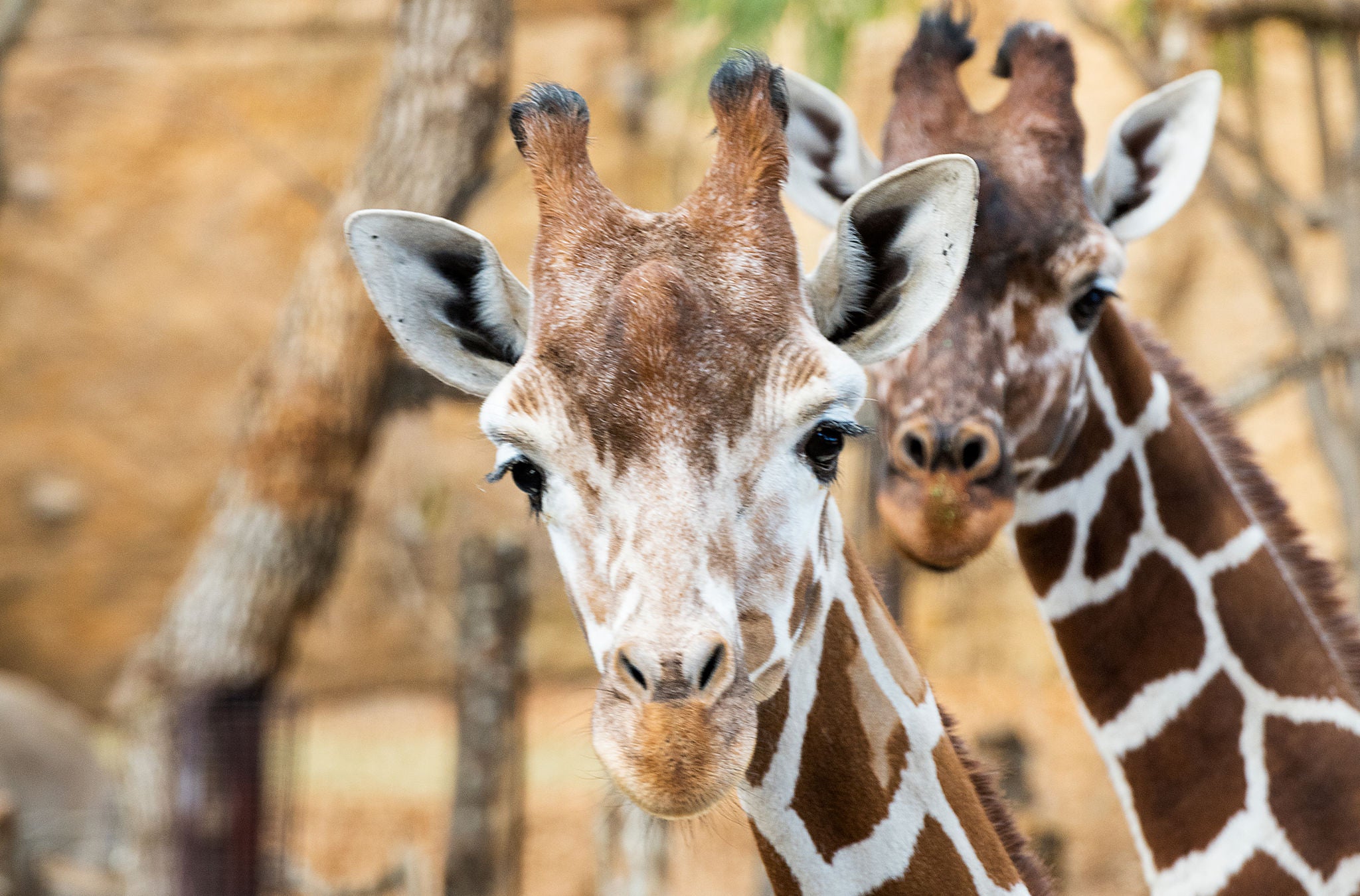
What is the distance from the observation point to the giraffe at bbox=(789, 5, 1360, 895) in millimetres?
3502

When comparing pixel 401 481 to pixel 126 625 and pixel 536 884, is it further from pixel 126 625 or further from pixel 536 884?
pixel 536 884

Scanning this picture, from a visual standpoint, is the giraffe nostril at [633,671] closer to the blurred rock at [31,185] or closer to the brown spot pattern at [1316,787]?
the brown spot pattern at [1316,787]

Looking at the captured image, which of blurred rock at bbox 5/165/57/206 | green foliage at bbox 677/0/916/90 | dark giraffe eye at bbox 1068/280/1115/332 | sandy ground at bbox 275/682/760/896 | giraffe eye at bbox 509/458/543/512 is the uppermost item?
blurred rock at bbox 5/165/57/206

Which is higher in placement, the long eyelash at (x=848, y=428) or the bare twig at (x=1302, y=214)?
the bare twig at (x=1302, y=214)

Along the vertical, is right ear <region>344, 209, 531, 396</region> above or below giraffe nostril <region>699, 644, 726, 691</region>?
above

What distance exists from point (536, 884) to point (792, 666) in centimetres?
1008

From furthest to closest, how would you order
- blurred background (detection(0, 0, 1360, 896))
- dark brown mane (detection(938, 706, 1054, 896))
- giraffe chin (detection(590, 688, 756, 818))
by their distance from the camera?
blurred background (detection(0, 0, 1360, 896))
dark brown mane (detection(938, 706, 1054, 896))
giraffe chin (detection(590, 688, 756, 818))

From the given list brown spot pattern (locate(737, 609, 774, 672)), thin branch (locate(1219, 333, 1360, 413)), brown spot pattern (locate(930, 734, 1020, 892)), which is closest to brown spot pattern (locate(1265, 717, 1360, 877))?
brown spot pattern (locate(930, 734, 1020, 892))

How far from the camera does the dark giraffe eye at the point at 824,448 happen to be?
7.53 feet

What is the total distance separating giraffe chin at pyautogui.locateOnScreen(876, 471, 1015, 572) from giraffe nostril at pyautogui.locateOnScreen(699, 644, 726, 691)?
1.43 metres

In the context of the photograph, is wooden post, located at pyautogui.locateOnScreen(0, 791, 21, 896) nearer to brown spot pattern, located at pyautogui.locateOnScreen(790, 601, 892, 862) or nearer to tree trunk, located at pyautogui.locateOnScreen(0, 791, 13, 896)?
tree trunk, located at pyautogui.locateOnScreen(0, 791, 13, 896)

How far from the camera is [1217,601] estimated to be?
3.76 m

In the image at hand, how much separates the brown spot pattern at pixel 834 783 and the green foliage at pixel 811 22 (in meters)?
5.62

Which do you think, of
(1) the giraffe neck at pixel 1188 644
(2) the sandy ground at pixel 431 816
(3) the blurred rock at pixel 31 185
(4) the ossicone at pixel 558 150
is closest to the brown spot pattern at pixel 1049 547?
(1) the giraffe neck at pixel 1188 644
